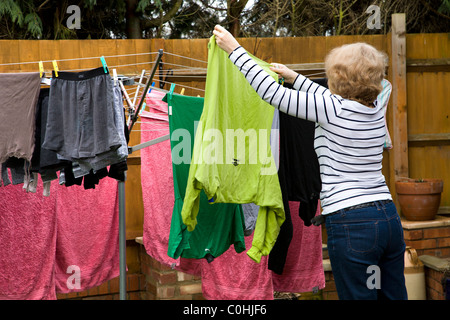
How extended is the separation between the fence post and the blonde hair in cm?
265

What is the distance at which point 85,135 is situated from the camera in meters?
2.42

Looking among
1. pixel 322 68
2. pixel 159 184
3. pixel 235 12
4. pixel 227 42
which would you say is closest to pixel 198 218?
pixel 159 184

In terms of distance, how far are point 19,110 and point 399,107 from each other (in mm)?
2984

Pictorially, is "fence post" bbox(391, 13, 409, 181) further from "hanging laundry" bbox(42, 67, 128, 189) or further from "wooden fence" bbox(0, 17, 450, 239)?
"hanging laundry" bbox(42, 67, 128, 189)

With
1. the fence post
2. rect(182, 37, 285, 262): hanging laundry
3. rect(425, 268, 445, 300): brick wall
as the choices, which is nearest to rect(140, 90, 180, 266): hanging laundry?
rect(182, 37, 285, 262): hanging laundry

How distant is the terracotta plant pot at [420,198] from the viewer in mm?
4008

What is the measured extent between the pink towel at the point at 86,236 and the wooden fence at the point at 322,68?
604 millimetres

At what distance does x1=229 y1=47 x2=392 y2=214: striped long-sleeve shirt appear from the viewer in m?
1.67

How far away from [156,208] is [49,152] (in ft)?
2.86

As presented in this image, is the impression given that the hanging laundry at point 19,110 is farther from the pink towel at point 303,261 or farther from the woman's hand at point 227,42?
the pink towel at point 303,261

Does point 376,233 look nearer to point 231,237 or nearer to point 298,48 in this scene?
point 231,237

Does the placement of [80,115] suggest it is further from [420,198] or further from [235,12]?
[235,12]

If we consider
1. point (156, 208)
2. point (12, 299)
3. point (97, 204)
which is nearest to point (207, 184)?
point (156, 208)

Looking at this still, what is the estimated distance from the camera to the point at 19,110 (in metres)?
2.50
